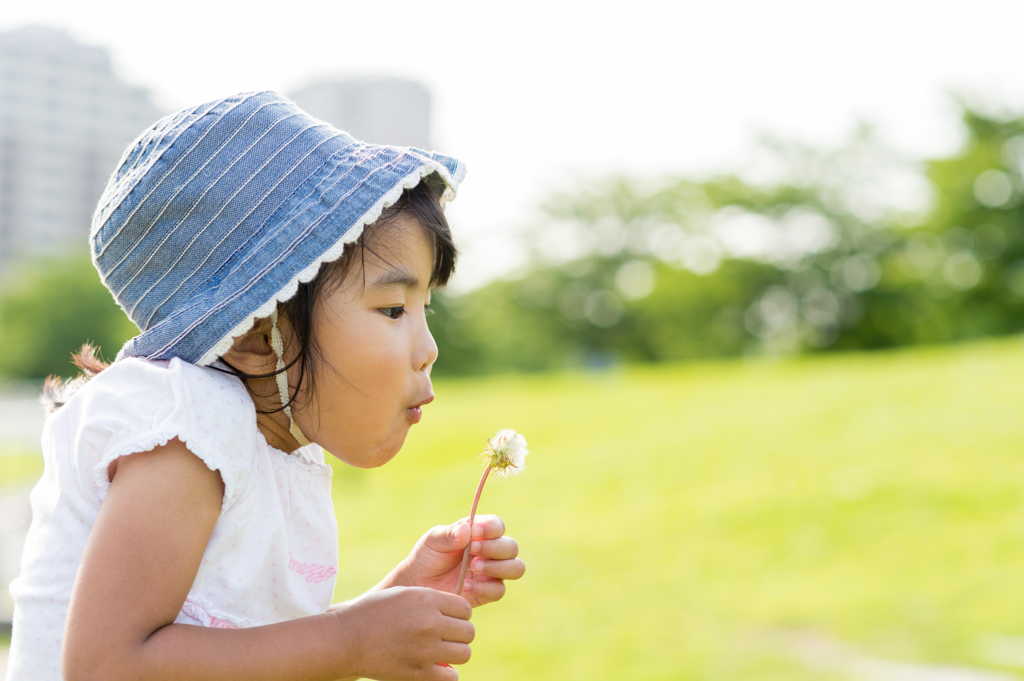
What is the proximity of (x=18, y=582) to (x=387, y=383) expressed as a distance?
0.52 metres

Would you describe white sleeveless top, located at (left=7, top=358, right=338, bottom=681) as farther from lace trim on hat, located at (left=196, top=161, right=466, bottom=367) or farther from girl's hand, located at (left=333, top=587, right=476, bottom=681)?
girl's hand, located at (left=333, top=587, right=476, bottom=681)

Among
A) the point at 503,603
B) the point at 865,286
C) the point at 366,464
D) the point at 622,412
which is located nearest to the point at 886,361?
the point at 622,412

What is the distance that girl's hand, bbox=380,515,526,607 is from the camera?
1192mm

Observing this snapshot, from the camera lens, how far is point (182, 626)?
3.06 feet

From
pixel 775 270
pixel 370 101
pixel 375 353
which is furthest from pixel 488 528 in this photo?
pixel 370 101

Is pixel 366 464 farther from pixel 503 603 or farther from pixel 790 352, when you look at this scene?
pixel 790 352

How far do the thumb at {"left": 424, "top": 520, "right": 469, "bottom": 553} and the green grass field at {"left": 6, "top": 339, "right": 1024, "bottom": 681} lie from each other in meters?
3.84

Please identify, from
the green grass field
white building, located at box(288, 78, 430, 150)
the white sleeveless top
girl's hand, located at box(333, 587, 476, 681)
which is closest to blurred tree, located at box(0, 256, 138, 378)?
white building, located at box(288, 78, 430, 150)

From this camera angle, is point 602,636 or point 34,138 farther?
point 34,138

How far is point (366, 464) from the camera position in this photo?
3.79 feet

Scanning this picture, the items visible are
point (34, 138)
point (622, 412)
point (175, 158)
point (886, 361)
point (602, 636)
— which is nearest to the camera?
point (175, 158)

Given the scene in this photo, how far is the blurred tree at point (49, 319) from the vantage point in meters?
36.4

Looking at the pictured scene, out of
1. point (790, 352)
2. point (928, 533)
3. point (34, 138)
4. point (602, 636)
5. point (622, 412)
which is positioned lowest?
point (602, 636)

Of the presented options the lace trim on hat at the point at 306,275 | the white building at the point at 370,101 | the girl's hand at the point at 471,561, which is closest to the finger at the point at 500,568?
the girl's hand at the point at 471,561
